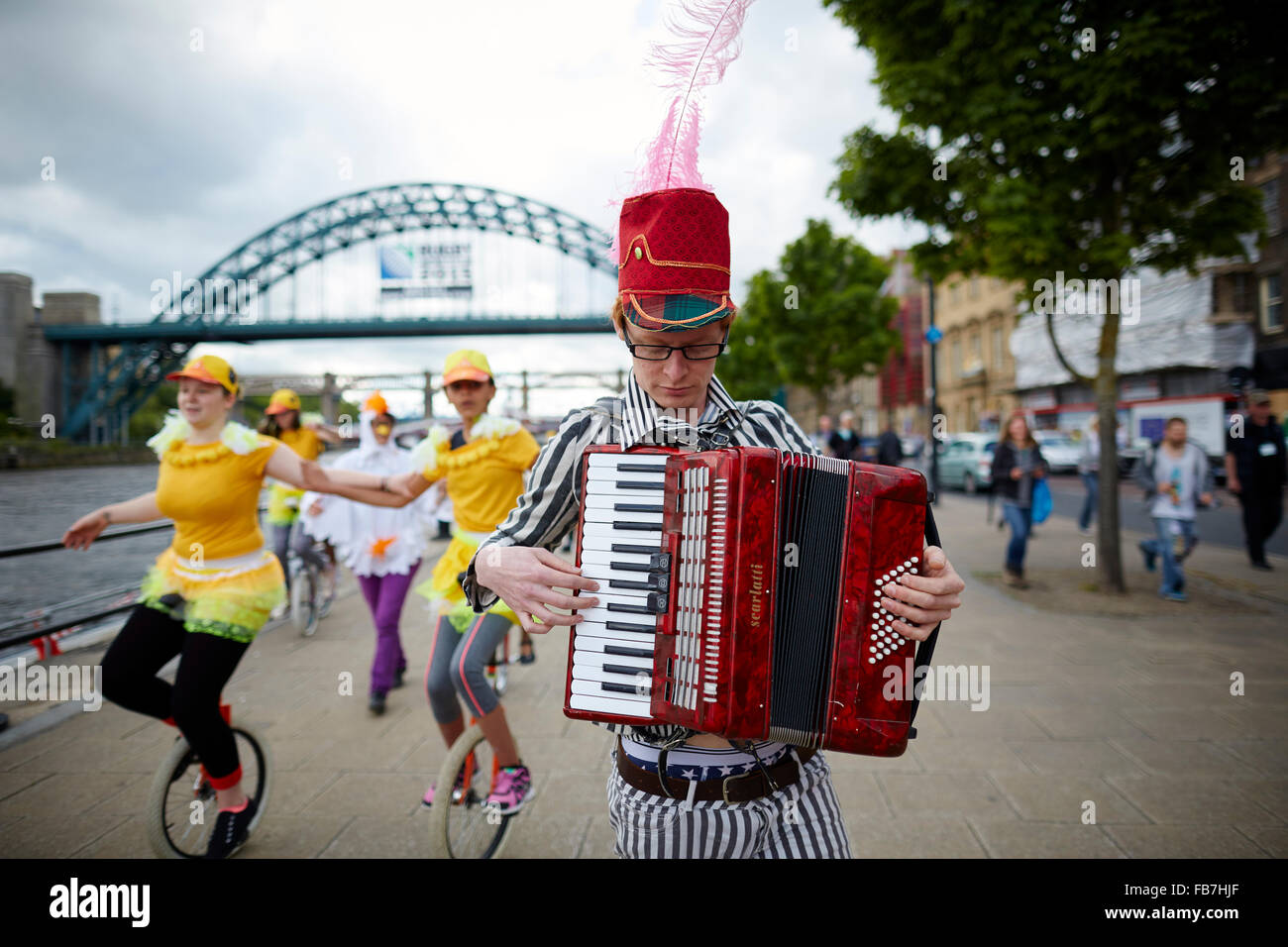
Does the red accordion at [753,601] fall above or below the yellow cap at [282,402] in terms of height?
below

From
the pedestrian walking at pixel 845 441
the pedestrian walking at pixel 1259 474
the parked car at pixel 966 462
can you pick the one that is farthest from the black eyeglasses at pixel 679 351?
the parked car at pixel 966 462

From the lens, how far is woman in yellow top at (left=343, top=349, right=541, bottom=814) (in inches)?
127

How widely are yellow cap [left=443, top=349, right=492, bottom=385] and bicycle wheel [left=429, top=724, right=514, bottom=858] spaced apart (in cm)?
191

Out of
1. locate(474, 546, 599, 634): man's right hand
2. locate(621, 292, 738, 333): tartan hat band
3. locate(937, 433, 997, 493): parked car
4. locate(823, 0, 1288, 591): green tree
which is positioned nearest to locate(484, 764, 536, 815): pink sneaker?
locate(474, 546, 599, 634): man's right hand

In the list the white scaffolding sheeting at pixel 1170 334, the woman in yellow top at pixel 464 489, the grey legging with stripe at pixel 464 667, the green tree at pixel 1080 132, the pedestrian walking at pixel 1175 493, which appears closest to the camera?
the grey legging with stripe at pixel 464 667

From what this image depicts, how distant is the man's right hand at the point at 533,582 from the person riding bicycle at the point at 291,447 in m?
5.04

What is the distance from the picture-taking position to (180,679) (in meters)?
2.82

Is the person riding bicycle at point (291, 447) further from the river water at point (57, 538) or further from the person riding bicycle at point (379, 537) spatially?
the river water at point (57, 538)

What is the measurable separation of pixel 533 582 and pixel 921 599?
823mm

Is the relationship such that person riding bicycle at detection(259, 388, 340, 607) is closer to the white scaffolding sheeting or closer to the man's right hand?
the man's right hand

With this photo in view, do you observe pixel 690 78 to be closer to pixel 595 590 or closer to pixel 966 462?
pixel 595 590

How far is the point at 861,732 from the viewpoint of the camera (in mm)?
1412

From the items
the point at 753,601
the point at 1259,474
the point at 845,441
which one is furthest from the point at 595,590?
the point at 845,441

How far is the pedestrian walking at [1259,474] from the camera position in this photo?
329 inches
